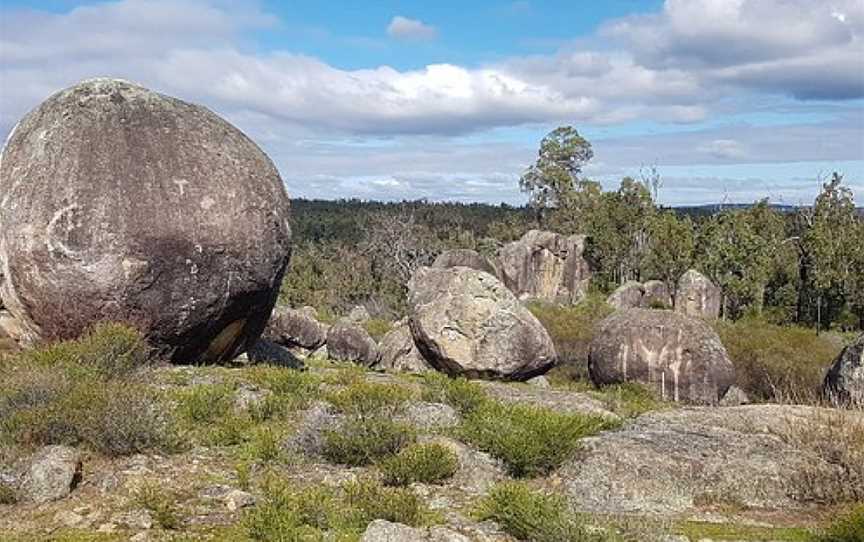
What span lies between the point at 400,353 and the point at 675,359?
10.3 meters

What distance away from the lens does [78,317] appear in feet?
42.3

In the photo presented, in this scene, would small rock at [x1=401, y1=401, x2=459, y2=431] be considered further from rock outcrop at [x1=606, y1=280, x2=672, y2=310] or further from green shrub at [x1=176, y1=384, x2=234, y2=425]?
rock outcrop at [x1=606, y1=280, x2=672, y2=310]

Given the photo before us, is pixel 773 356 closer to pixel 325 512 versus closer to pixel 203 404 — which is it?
pixel 203 404

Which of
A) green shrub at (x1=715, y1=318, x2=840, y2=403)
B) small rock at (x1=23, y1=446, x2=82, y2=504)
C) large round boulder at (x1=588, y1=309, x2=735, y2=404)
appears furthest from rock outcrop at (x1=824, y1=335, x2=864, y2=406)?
small rock at (x1=23, y1=446, x2=82, y2=504)

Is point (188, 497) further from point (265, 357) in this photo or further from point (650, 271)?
point (650, 271)

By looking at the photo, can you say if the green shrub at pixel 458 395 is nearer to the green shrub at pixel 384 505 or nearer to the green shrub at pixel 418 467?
the green shrub at pixel 418 467

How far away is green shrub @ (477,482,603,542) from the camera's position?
6879 mm

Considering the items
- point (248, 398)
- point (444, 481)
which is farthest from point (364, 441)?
point (248, 398)

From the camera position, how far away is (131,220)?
1278cm

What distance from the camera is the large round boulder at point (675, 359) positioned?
21.9m

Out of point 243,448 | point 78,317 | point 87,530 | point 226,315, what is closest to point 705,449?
point 243,448

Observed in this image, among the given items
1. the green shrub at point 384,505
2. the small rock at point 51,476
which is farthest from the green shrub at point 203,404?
the green shrub at point 384,505

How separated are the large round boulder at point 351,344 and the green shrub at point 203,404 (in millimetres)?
22607

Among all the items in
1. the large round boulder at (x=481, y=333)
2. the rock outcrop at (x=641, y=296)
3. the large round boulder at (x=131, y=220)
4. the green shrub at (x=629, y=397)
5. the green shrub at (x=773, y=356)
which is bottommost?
the green shrub at (x=773, y=356)
